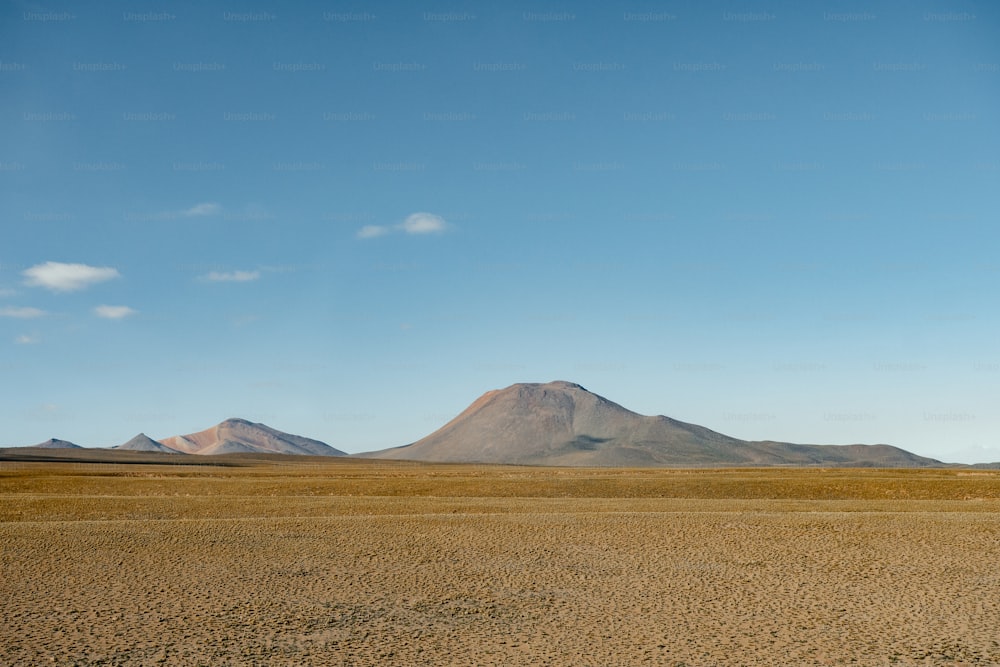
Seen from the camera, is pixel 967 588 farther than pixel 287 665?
Yes

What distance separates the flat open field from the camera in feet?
40.0

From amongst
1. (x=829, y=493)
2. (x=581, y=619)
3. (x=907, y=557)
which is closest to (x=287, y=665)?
(x=581, y=619)

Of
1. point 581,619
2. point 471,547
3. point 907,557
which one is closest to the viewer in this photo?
point 581,619

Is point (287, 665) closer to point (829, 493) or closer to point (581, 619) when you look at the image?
point (581, 619)

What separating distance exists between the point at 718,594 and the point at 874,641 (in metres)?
3.49

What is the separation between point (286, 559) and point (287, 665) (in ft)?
25.3

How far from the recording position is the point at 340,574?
56.7 ft

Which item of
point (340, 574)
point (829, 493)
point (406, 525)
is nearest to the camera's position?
point (340, 574)

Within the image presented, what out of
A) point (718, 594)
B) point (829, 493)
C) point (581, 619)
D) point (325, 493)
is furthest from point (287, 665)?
point (829, 493)

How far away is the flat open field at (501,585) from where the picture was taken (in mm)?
12180

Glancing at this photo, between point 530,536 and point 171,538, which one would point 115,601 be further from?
point 530,536

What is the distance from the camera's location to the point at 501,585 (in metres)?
16.5

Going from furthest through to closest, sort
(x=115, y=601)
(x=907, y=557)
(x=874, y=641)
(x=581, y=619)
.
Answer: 1. (x=907, y=557)
2. (x=115, y=601)
3. (x=581, y=619)
4. (x=874, y=641)

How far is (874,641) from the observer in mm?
12570
